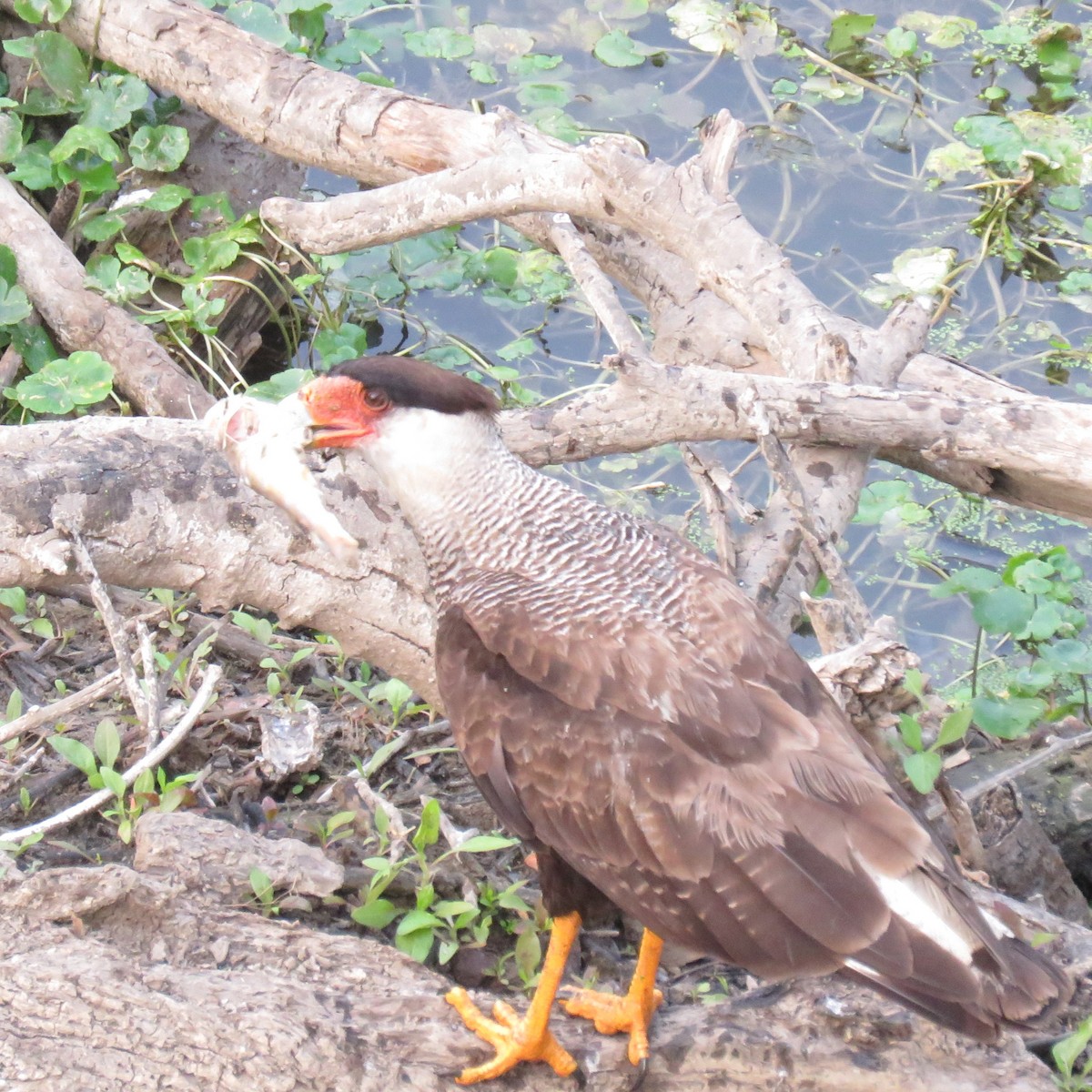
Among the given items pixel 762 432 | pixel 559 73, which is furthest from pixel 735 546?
pixel 559 73

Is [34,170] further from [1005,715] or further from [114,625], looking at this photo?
[1005,715]

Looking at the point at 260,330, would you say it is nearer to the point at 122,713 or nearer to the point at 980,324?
the point at 122,713

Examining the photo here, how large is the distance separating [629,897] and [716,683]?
0.46m

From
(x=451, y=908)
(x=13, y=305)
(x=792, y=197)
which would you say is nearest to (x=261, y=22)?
(x=13, y=305)

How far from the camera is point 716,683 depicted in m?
2.70

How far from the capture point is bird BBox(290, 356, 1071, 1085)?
244 centimetres

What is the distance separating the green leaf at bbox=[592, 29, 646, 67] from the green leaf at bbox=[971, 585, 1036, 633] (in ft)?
13.2

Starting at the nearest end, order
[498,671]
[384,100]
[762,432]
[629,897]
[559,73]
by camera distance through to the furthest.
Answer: [629,897], [498,671], [762,432], [384,100], [559,73]

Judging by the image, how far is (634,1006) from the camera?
2.71 metres

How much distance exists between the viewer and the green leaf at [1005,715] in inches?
150

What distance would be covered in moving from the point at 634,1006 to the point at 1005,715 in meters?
1.65

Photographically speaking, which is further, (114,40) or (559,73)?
(559,73)

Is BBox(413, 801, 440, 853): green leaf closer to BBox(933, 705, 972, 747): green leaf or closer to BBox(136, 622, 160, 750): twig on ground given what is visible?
BBox(136, 622, 160, 750): twig on ground

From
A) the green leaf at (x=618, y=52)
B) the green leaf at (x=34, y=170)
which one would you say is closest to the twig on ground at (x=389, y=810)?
the green leaf at (x=34, y=170)
